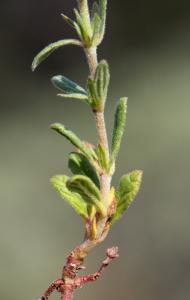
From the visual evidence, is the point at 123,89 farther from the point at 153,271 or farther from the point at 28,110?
the point at 153,271

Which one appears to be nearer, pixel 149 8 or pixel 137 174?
pixel 137 174

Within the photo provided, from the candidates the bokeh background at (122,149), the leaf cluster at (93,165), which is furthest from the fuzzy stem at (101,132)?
the bokeh background at (122,149)

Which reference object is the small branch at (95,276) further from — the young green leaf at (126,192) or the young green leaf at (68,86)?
the young green leaf at (68,86)

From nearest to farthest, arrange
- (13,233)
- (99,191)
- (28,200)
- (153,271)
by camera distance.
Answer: (99,191), (153,271), (13,233), (28,200)

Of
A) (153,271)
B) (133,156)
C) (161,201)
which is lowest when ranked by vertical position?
(153,271)

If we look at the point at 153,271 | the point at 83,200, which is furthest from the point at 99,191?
the point at 153,271

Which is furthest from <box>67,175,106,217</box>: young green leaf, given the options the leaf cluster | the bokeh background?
the bokeh background

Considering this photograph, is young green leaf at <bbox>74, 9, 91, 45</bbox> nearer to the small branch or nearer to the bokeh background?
the small branch
